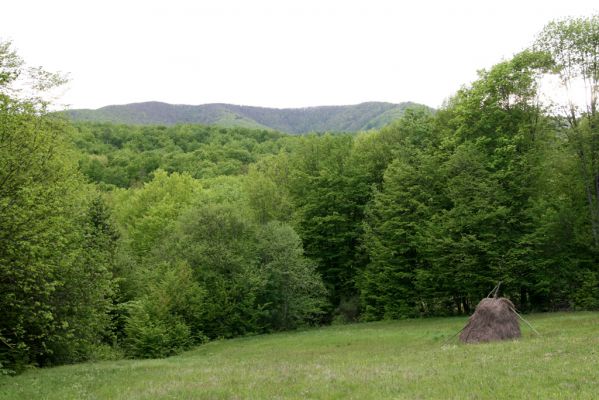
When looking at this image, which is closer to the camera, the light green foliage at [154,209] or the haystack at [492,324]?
the haystack at [492,324]

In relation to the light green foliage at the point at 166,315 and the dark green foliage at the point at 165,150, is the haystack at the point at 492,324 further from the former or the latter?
the dark green foliage at the point at 165,150

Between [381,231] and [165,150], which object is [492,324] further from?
[165,150]

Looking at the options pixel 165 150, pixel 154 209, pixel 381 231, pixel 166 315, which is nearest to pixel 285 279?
pixel 381 231

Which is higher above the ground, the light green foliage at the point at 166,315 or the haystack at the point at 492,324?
the haystack at the point at 492,324

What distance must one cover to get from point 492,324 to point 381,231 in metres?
26.8

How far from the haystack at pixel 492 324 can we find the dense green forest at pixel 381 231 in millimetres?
17625

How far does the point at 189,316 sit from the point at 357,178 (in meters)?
25.3

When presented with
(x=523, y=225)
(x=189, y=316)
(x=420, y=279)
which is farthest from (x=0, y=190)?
(x=523, y=225)

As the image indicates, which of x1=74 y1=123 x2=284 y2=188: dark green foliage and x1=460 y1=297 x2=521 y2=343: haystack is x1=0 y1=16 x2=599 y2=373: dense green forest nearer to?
x1=460 y1=297 x2=521 y2=343: haystack

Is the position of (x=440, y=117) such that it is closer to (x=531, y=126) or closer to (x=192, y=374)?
(x=531, y=126)

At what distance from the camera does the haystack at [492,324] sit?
24.1m

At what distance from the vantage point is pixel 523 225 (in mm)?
43188

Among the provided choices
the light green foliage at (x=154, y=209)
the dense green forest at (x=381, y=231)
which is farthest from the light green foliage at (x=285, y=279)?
the light green foliage at (x=154, y=209)

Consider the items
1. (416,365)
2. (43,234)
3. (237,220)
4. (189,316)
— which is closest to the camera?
(416,365)
